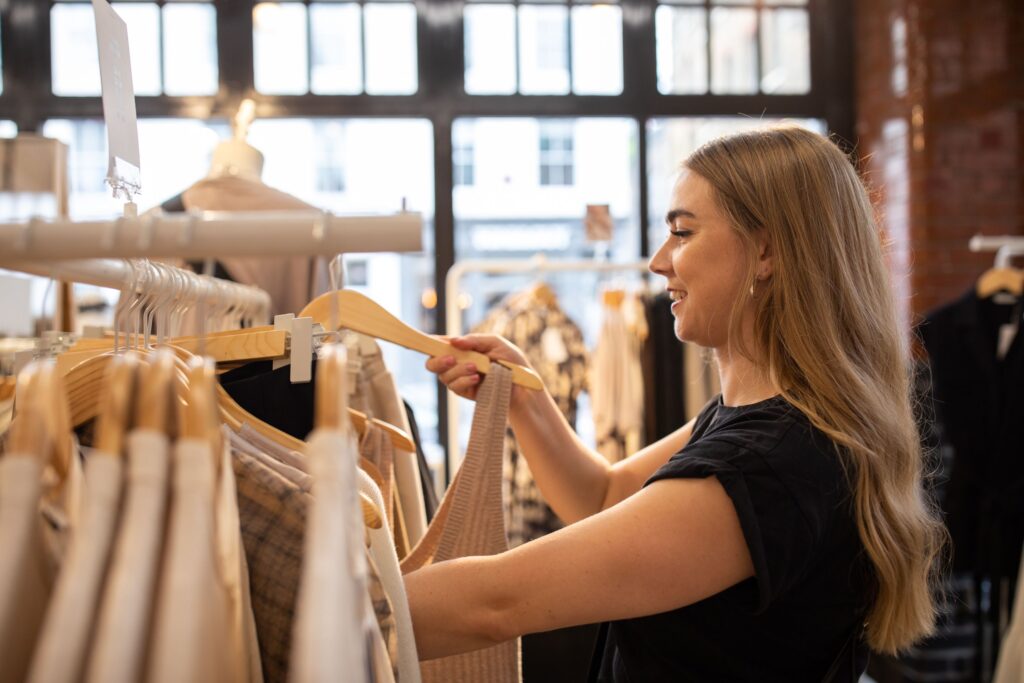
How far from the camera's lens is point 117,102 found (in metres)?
1.06

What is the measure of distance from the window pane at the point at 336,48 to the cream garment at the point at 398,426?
2.70 m

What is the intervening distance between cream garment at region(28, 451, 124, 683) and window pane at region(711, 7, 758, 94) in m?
Result: 3.86

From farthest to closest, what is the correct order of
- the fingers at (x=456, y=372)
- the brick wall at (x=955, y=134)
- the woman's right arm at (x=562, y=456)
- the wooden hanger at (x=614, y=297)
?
the brick wall at (x=955, y=134), the wooden hanger at (x=614, y=297), the woman's right arm at (x=562, y=456), the fingers at (x=456, y=372)

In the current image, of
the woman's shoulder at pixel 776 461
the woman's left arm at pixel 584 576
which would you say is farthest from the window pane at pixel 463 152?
the woman's left arm at pixel 584 576

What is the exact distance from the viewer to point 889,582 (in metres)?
1.26

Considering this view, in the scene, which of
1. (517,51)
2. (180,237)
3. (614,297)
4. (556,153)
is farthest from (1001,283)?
(180,237)

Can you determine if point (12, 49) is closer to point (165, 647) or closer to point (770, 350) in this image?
point (770, 350)

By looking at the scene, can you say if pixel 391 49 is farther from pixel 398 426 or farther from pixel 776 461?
pixel 776 461

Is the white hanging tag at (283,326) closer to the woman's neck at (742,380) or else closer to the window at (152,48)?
the woman's neck at (742,380)

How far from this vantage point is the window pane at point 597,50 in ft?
13.4

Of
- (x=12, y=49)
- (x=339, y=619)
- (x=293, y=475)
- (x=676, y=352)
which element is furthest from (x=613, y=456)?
(x=12, y=49)

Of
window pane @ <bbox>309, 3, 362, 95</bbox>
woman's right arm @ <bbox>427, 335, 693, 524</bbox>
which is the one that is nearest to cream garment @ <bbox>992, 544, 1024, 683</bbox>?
woman's right arm @ <bbox>427, 335, 693, 524</bbox>

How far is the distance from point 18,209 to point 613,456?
2232mm

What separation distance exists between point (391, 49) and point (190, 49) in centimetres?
84
